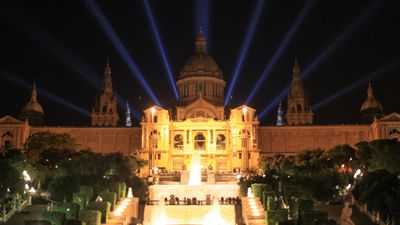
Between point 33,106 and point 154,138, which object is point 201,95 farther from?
point 33,106

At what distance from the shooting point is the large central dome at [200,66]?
11975cm

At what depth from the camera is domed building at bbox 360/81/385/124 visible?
116812 millimetres

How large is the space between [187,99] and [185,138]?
595 inches

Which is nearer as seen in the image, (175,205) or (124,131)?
(175,205)

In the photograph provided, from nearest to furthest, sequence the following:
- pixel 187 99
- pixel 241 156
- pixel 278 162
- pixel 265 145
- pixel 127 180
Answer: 1. pixel 127 180
2. pixel 278 162
3. pixel 241 156
4. pixel 265 145
5. pixel 187 99

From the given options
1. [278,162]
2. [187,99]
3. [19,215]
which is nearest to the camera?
[19,215]

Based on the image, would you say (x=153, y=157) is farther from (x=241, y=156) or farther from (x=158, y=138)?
(x=241, y=156)

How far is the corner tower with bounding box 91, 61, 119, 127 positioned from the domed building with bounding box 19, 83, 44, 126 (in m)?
9.22

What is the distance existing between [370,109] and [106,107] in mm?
47215

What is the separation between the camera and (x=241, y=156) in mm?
101938

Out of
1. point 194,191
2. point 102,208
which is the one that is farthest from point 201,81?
point 102,208

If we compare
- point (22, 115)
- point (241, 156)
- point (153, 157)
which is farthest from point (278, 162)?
point (22, 115)

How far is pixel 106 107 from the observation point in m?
120

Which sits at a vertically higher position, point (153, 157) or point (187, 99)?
point (187, 99)
